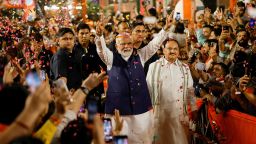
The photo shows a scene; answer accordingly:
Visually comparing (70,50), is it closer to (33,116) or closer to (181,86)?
(181,86)

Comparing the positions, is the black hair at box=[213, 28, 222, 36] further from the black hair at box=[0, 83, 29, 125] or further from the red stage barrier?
the black hair at box=[0, 83, 29, 125]

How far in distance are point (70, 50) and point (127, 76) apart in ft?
4.51

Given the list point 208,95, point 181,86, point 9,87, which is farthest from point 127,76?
point 9,87

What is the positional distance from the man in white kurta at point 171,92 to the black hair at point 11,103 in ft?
13.4

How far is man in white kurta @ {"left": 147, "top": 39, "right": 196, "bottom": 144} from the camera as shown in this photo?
22.9 ft

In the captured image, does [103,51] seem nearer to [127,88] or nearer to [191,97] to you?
[127,88]

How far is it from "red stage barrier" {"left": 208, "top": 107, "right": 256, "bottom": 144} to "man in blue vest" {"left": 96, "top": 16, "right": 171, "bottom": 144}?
1.10 m

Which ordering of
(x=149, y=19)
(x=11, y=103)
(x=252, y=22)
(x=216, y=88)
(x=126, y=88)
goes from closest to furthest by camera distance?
(x=11, y=103) < (x=126, y=88) < (x=216, y=88) < (x=252, y=22) < (x=149, y=19)

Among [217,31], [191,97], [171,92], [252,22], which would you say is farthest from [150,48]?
[252,22]

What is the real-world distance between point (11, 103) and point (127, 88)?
362 centimetres

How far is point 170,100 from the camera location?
23.0 feet

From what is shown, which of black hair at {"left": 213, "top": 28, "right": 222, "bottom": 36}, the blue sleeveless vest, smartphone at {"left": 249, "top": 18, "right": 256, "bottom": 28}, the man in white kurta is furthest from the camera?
smartphone at {"left": 249, "top": 18, "right": 256, "bottom": 28}

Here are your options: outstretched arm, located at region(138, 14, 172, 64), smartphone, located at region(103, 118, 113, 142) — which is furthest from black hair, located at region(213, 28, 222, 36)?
smartphone, located at region(103, 118, 113, 142)

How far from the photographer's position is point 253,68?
7988 mm
